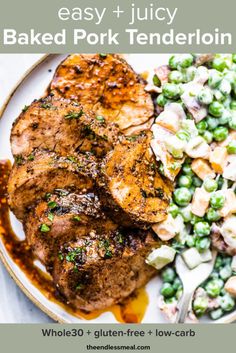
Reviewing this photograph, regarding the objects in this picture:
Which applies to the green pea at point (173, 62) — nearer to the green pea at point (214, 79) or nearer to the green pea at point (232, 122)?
the green pea at point (214, 79)

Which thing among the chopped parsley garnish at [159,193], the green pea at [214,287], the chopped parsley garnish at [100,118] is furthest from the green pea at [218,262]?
Answer: the chopped parsley garnish at [100,118]

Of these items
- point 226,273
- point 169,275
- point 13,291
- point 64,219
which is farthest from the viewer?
point 13,291

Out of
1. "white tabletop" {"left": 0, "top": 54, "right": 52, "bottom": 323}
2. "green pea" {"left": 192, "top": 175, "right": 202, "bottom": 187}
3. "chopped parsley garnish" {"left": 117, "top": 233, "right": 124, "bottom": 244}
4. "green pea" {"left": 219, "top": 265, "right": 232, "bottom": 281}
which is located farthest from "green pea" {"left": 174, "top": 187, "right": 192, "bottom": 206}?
"white tabletop" {"left": 0, "top": 54, "right": 52, "bottom": 323}

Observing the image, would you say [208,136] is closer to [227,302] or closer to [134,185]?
[134,185]

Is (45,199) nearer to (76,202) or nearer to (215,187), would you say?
(76,202)

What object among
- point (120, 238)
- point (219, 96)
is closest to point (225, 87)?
point (219, 96)
